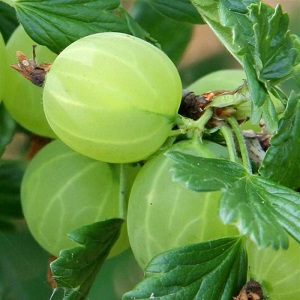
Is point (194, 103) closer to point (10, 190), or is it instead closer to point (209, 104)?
point (209, 104)

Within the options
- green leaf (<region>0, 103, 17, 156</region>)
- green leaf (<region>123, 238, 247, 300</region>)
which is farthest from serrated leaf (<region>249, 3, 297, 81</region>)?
green leaf (<region>0, 103, 17, 156</region>)

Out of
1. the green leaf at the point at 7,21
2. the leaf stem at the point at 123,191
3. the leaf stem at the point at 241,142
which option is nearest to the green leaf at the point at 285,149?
the leaf stem at the point at 241,142

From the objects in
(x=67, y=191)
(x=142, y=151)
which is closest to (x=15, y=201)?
(x=67, y=191)

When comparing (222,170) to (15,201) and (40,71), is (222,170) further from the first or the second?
(15,201)

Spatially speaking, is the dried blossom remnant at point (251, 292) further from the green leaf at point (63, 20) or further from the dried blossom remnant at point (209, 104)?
the green leaf at point (63, 20)

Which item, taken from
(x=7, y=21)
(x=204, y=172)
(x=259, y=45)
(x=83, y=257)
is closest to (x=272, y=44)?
(x=259, y=45)
